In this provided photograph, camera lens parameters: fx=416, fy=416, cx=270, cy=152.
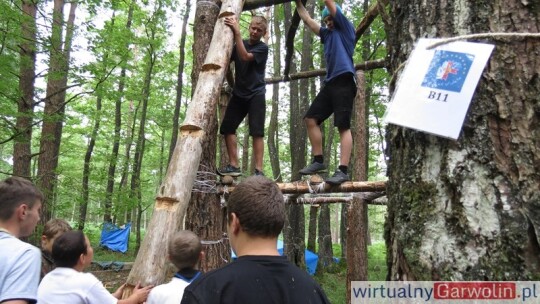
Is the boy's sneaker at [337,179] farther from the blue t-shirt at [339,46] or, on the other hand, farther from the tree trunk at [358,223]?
the tree trunk at [358,223]

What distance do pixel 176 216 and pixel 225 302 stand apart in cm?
118

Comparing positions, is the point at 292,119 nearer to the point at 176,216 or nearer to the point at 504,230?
the point at 176,216

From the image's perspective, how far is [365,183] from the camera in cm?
360

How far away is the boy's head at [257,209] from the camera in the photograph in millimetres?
1377

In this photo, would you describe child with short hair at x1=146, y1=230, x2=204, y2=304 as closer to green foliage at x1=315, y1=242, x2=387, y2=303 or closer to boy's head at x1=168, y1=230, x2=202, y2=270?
boy's head at x1=168, y1=230, x2=202, y2=270

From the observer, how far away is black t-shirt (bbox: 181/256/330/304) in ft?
4.06

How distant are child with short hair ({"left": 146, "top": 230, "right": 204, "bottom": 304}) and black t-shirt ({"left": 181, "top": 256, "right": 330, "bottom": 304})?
1.00 metres

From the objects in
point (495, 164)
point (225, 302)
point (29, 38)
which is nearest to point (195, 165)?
point (225, 302)

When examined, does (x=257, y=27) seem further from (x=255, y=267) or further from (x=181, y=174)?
(x=255, y=267)

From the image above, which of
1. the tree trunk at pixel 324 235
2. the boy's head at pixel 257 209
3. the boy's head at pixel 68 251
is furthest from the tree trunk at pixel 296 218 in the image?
the boy's head at pixel 257 209

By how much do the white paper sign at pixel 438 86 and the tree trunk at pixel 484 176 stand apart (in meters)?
0.03

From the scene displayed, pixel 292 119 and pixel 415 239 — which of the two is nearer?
pixel 415 239

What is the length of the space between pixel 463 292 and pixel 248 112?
3.58 metres

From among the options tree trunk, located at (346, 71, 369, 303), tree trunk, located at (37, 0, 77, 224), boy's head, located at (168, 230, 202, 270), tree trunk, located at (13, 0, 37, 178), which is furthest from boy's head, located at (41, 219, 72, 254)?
tree trunk, located at (37, 0, 77, 224)
